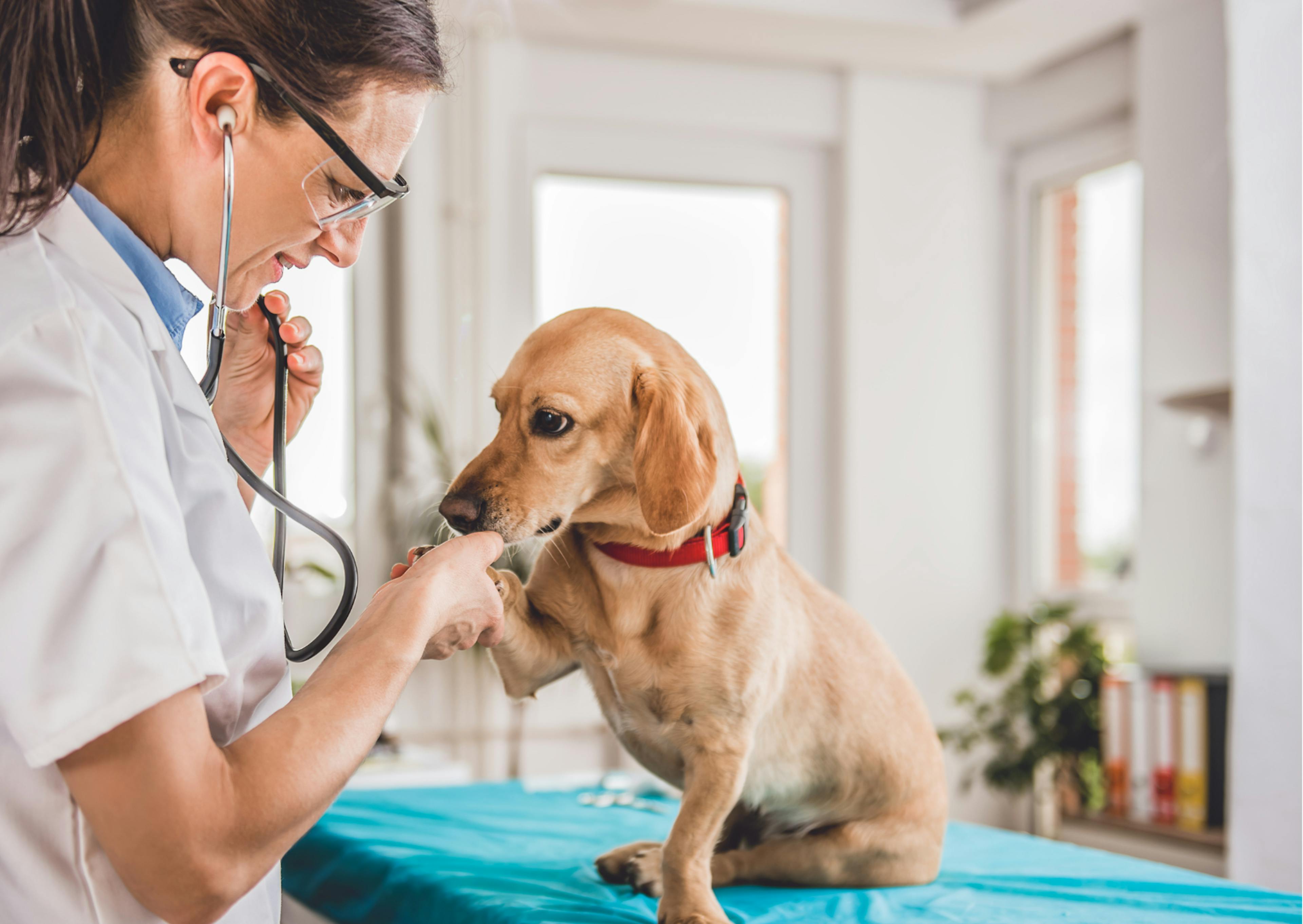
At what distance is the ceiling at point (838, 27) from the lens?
121 inches

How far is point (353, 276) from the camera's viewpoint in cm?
317

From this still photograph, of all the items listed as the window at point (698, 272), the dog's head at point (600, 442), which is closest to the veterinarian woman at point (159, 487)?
the dog's head at point (600, 442)

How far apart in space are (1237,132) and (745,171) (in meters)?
1.74

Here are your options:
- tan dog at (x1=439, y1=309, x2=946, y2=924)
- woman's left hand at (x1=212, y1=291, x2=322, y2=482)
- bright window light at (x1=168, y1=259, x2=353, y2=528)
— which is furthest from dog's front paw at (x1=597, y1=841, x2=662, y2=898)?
bright window light at (x1=168, y1=259, x2=353, y2=528)

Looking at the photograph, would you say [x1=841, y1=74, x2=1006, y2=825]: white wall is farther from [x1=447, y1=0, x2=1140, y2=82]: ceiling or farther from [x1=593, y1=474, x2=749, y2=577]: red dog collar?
[x1=593, y1=474, x2=749, y2=577]: red dog collar

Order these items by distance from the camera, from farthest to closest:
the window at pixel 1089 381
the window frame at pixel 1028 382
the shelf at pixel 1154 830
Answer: the window frame at pixel 1028 382, the window at pixel 1089 381, the shelf at pixel 1154 830

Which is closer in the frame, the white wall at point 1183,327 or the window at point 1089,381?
the white wall at point 1183,327

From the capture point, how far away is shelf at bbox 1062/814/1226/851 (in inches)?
96.3

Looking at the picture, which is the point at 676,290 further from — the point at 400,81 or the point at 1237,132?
the point at 400,81

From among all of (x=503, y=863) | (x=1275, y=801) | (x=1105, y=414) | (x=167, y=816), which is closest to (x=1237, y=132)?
(x=1275, y=801)

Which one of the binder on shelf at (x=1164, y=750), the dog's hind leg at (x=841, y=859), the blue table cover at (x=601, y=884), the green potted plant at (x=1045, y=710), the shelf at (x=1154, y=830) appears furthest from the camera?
the green potted plant at (x=1045, y=710)

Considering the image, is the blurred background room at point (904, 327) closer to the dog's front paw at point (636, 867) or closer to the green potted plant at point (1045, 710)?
the green potted plant at point (1045, 710)

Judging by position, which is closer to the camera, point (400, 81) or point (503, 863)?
point (400, 81)

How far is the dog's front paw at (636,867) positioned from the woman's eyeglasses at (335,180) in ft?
2.18
